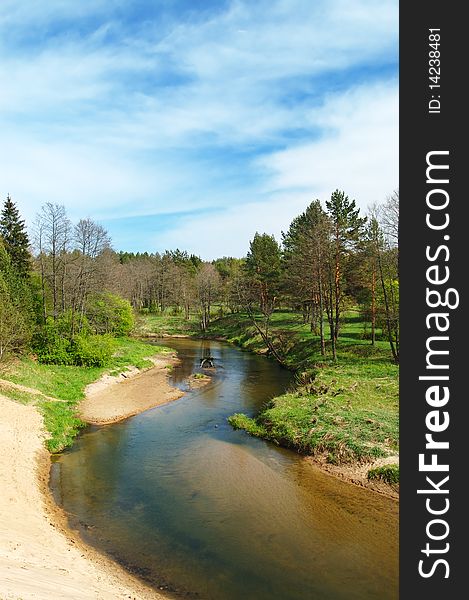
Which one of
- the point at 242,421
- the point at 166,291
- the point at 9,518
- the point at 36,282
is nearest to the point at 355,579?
the point at 9,518

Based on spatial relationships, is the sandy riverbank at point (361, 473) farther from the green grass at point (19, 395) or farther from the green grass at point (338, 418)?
the green grass at point (19, 395)

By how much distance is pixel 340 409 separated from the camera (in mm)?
23438

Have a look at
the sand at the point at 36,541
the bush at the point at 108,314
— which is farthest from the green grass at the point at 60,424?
the bush at the point at 108,314

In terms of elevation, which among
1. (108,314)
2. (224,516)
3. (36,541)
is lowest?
(224,516)

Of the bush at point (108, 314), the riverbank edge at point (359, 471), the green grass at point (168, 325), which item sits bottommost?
the riverbank edge at point (359, 471)

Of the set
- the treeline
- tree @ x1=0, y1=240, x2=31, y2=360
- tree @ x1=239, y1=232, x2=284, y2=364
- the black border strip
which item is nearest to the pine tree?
the treeline

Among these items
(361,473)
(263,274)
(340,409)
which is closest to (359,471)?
(361,473)

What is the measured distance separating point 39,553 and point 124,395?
20.3 m

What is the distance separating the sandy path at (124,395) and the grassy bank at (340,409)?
7.41 m

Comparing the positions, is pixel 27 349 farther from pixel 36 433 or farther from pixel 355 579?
pixel 355 579

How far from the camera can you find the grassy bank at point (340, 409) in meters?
19.6

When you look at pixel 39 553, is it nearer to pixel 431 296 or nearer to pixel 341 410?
pixel 431 296

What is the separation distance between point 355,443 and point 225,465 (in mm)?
5921

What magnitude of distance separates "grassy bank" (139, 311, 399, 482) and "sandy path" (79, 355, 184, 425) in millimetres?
7406
